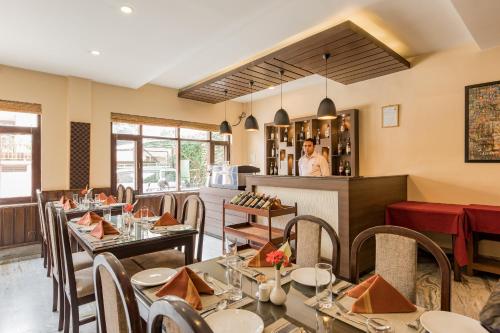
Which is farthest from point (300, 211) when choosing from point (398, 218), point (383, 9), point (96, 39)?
point (96, 39)

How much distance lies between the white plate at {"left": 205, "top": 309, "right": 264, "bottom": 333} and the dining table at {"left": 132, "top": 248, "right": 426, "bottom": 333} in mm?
26

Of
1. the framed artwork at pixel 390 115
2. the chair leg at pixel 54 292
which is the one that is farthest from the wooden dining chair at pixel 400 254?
the framed artwork at pixel 390 115

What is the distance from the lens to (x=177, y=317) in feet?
2.29

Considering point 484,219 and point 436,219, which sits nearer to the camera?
point 484,219

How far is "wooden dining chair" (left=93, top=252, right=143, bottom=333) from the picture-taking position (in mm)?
932

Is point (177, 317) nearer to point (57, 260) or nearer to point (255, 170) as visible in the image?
point (57, 260)

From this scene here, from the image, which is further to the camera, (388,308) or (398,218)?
(398,218)

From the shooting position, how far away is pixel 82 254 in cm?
272

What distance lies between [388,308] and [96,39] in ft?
13.1

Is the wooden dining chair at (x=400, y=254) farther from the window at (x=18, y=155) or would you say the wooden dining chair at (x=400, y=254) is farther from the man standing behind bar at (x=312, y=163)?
the window at (x=18, y=155)

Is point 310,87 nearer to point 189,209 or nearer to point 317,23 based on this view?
point 317,23

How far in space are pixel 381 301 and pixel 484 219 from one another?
2.93 metres

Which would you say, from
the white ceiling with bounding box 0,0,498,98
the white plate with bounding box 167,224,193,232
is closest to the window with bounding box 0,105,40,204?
the white ceiling with bounding box 0,0,498,98

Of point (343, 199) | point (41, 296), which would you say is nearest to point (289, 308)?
point (343, 199)
